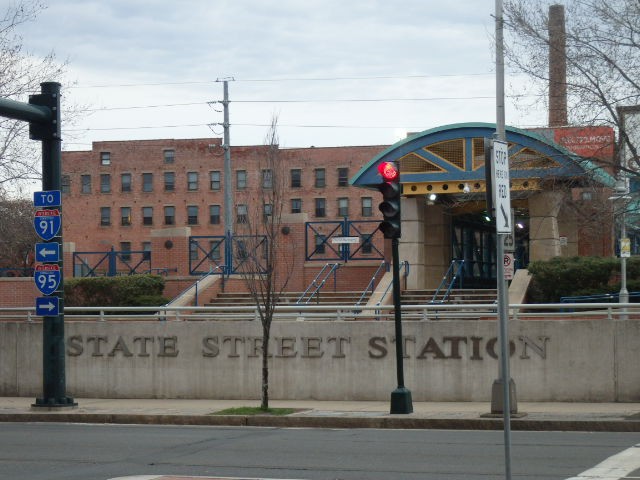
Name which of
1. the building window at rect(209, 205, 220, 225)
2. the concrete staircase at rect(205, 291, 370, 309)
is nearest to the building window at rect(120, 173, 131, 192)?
the building window at rect(209, 205, 220, 225)

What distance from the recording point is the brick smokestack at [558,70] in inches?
720

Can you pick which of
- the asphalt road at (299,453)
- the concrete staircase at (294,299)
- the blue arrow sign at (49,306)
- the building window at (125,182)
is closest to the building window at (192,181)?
the building window at (125,182)

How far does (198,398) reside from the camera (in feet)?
74.7

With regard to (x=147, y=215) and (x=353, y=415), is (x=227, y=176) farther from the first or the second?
(x=147, y=215)

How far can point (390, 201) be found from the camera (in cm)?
1819

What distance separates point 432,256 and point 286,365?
13.4 metres

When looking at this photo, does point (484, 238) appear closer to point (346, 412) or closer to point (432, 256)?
point (432, 256)

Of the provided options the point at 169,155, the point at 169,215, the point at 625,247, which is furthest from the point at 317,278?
the point at 169,155

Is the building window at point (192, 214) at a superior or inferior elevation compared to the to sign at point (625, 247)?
superior

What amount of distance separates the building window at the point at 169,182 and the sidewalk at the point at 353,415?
2573 inches

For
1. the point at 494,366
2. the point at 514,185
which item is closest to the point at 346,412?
the point at 494,366

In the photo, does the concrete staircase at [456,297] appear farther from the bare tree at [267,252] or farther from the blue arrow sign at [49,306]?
the blue arrow sign at [49,306]

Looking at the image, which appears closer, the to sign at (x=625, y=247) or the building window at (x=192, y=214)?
the to sign at (x=625, y=247)

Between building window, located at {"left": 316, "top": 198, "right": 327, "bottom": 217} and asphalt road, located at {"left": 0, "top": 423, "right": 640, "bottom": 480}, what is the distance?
67.0 meters
